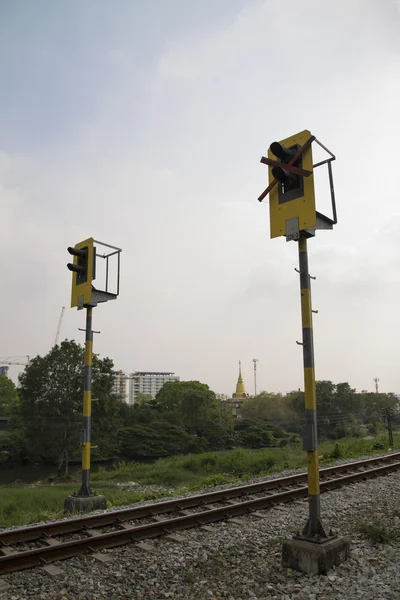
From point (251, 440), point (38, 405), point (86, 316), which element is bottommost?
point (251, 440)

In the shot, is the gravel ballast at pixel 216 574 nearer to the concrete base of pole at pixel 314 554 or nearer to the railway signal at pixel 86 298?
the concrete base of pole at pixel 314 554

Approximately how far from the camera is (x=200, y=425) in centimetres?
4841

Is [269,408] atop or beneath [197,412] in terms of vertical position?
beneath

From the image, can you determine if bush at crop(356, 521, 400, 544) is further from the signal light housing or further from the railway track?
the signal light housing

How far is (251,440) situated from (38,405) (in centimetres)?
2187

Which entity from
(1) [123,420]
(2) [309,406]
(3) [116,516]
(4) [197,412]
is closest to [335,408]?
(4) [197,412]

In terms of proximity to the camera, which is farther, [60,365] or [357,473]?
[60,365]

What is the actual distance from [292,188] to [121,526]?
5.71 m

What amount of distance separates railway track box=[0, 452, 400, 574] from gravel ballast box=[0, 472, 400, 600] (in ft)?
0.67

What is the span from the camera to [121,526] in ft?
24.6

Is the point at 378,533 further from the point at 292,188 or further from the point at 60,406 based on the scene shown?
the point at 60,406

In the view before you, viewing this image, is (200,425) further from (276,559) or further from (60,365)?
(276,559)

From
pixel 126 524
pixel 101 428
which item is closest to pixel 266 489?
pixel 126 524

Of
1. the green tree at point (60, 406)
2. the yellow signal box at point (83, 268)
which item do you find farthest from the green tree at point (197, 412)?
the yellow signal box at point (83, 268)
